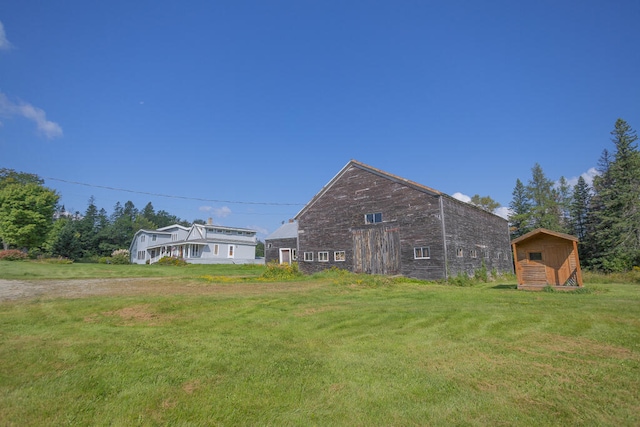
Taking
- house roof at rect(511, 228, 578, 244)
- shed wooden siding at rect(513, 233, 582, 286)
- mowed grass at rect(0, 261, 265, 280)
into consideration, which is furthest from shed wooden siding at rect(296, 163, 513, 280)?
mowed grass at rect(0, 261, 265, 280)

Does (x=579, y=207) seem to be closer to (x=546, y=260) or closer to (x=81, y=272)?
(x=546, y=260)

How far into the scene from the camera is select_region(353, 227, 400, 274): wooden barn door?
24594 mm

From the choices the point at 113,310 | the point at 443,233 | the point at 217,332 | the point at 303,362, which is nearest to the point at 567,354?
the point at 303,362

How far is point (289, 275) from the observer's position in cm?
2730

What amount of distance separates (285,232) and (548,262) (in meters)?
31.5

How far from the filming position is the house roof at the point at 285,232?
43.0m

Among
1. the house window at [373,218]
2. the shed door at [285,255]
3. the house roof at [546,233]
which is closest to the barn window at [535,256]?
the house roof at [546,233]

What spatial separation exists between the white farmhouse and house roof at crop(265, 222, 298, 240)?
28.5 ft

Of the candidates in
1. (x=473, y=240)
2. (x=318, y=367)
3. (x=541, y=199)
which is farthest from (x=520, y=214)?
(x=318, y=367)

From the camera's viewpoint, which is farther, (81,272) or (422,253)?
(81,272)

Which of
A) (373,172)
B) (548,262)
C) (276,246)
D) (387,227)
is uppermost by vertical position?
(373,172)

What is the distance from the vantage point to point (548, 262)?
18406 mm

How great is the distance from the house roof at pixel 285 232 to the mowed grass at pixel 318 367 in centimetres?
3261

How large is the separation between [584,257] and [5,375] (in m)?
53.5
